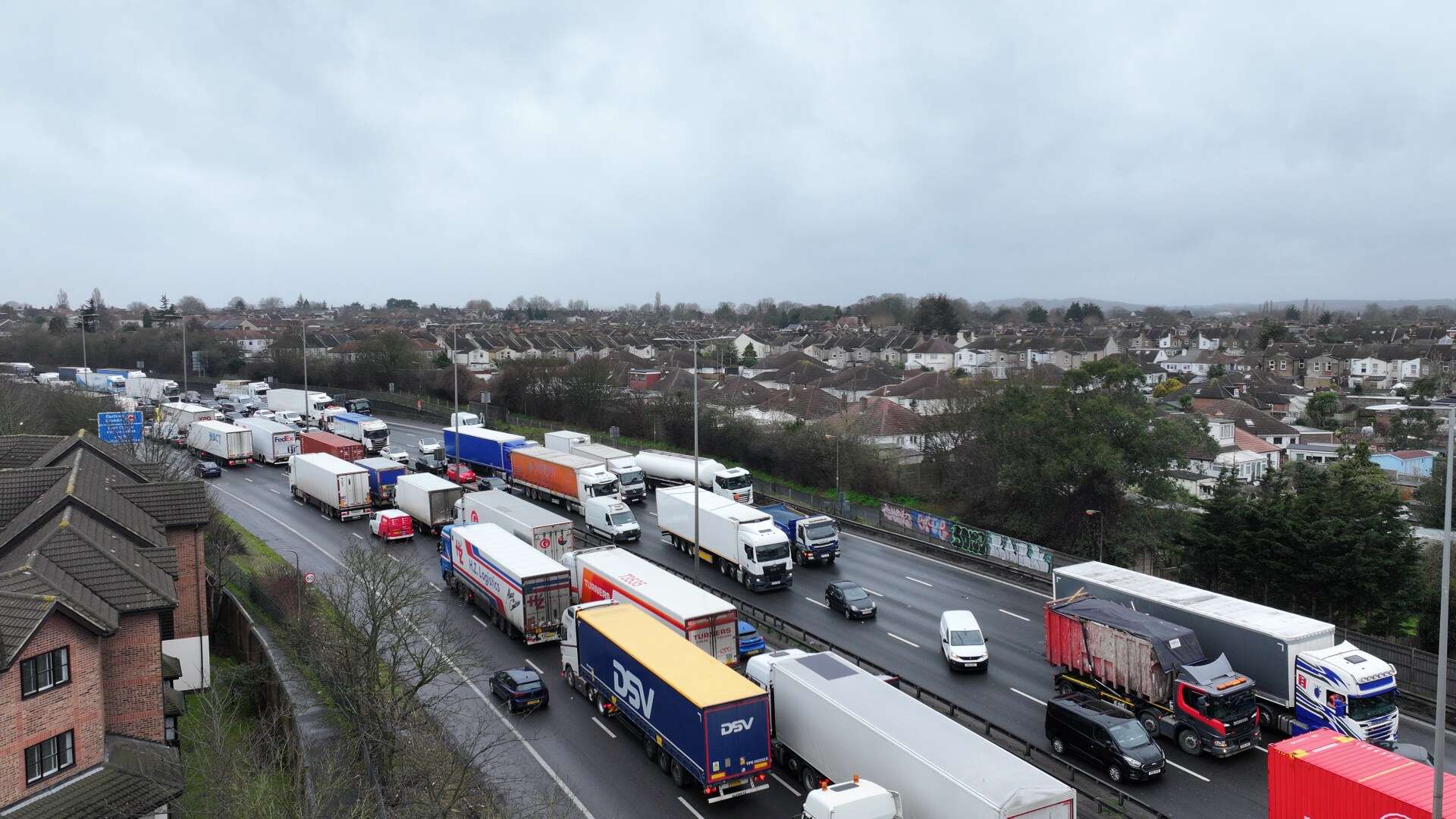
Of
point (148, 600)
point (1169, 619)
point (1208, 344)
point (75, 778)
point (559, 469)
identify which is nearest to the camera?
point (75, 778)

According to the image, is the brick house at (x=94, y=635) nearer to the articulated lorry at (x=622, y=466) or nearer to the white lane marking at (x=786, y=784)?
the white lane marking at (x=786, y=784)

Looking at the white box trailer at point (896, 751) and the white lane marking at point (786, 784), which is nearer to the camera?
the white box trailer at point (896, 751)

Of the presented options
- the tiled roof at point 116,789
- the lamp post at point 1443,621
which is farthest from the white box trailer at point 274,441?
the lamp post at point 1443,621

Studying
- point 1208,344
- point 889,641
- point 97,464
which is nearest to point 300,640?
point 97,464

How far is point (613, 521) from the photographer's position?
41.2 meters

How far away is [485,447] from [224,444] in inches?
728

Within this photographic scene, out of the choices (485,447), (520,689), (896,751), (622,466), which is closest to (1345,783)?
(896,751)

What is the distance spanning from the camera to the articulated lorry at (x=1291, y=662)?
68.7 ft

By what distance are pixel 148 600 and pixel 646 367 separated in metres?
95.6

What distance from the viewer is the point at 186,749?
23.2 m

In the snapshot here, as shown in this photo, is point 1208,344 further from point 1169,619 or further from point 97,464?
point 97,464

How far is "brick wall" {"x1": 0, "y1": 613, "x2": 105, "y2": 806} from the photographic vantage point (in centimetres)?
1579

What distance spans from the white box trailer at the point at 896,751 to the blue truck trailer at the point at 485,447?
119 ft

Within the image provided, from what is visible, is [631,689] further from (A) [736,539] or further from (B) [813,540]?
(B) [813,540]
